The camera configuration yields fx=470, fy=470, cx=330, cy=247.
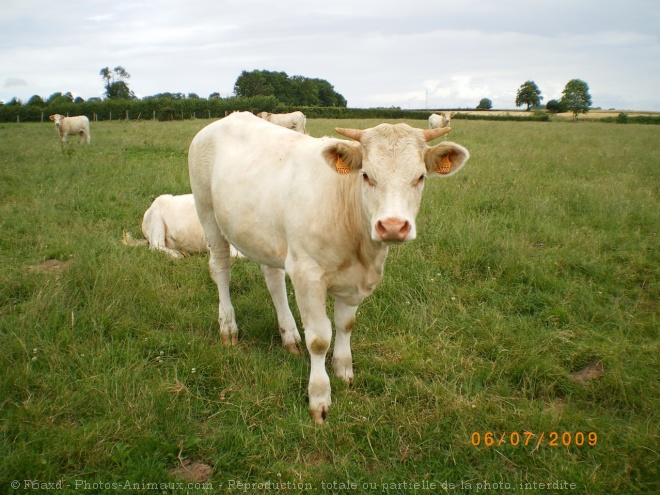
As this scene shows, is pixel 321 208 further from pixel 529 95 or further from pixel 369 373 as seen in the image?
pixel 529 95

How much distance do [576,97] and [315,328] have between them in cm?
9700

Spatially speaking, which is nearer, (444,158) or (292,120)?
(444,158)

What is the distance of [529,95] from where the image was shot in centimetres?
9956

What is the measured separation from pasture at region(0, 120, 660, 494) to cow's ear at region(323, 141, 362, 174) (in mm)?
1735

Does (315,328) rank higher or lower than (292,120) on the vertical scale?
lower

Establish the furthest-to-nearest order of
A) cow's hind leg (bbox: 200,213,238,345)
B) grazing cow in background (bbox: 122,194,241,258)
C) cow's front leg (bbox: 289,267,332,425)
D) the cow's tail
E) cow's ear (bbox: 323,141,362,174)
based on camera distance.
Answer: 1. grazing cow in background (bbox: 122,194,241,258)
2. the cow's tail
3. cow's hind leg (bbox: 200,213,238,345)
4. cow's front leg (bbox: 289,267,332,425)
5. cow's ear (bbox: 323,141,362,174)

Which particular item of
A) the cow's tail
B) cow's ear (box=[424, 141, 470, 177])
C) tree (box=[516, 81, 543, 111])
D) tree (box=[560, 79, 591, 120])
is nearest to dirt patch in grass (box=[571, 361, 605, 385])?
cow's ear (box=[424, 141, 470, 177])

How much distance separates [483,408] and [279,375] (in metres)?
1.59

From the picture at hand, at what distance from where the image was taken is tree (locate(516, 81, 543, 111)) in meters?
99.2

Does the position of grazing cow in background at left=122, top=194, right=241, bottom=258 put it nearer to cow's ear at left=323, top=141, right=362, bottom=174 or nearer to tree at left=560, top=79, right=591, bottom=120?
cow's ear at left=323, top=141, right=362, bottom=174

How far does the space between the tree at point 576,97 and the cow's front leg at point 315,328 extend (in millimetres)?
91597

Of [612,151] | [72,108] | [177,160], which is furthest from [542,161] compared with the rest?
[72,108]

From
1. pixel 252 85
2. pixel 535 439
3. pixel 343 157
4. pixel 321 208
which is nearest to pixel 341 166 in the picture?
pixel 343 157

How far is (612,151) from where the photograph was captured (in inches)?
631
